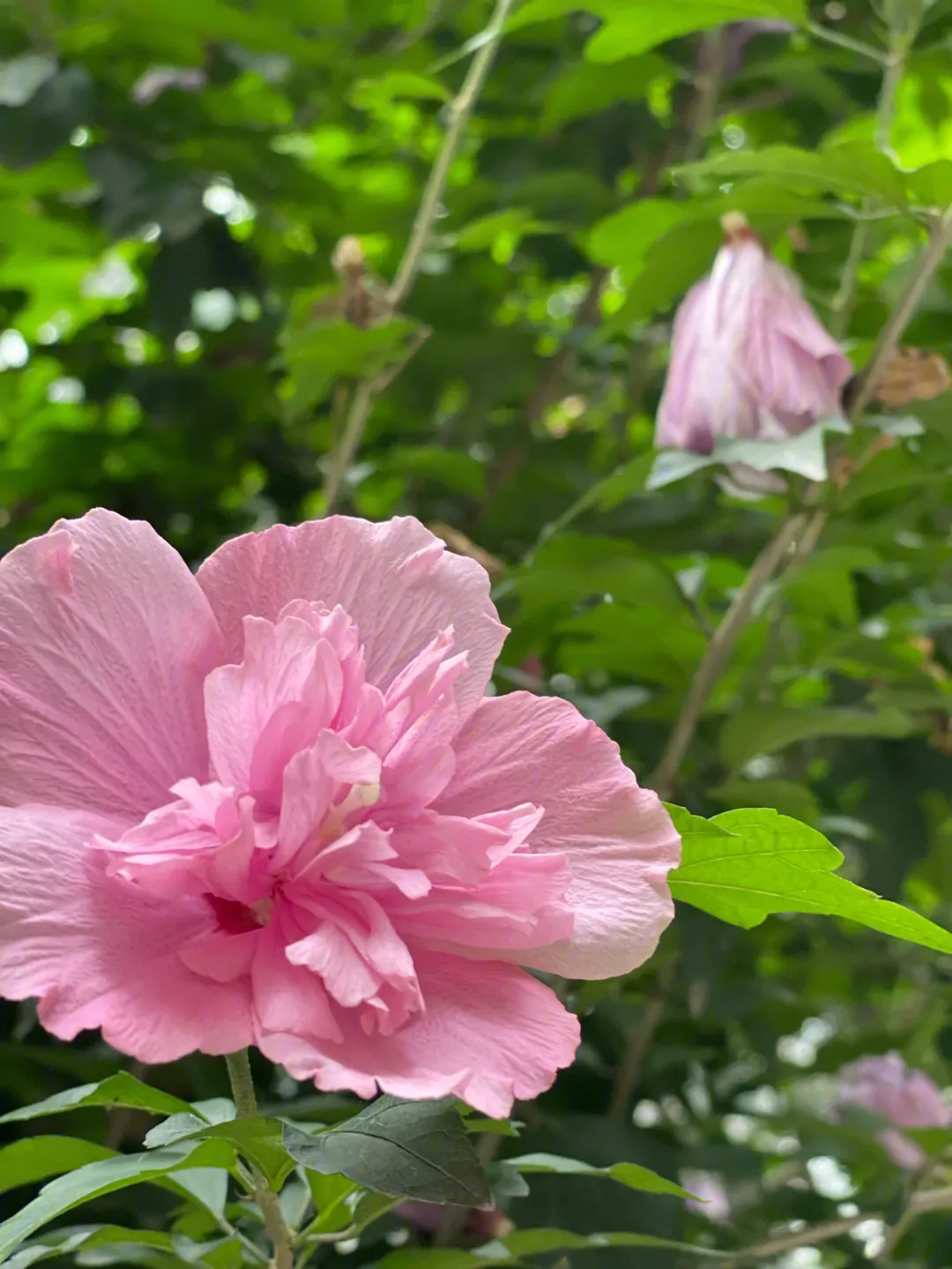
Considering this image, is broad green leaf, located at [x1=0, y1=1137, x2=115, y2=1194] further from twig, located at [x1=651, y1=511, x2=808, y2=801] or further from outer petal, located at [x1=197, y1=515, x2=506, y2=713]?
twig, located at [x1=651, y1=511, x2=808, y2=801]

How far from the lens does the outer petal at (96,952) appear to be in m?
0.28

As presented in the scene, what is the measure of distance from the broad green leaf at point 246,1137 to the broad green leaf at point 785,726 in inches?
15.3

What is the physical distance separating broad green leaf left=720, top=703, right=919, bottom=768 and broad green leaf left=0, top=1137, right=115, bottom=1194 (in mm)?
396

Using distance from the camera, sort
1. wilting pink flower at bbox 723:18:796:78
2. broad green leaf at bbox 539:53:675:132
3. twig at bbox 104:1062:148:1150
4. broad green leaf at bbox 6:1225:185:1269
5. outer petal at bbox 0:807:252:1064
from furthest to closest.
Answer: wilting pink flower at bbox 723:18:796:78
broad green leaf at bbox 539:53:675:132
twig at bbox 104:1062:148:1150
broad green leaf at bbox 6:1225:185:1269
outer petal at bbox 0:807:252:1064

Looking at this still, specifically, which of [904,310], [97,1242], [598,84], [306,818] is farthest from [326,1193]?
[598,84]

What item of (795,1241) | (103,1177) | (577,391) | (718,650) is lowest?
(795,1241)

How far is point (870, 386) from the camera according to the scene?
0.66 metres

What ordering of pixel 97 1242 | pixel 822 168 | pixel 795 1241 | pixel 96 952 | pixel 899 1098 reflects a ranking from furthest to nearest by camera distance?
pixel 899 1098 → pixel 795 1241 → pixel 822 168 → pixel 97 1242 → pixel 96 952

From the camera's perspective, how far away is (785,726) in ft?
2.25

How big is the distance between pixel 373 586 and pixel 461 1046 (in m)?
0.13

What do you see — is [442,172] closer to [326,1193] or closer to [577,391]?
[577,391]

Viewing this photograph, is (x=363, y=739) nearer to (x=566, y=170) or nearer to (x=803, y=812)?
(x=803, y=812)

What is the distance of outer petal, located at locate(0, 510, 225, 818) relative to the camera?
32cm

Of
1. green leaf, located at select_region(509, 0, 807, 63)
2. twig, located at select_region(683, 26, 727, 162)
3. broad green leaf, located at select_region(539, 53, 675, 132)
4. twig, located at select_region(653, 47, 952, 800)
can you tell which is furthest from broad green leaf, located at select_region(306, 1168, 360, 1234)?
twig, located at select_region(683, 26, 727, 162)
